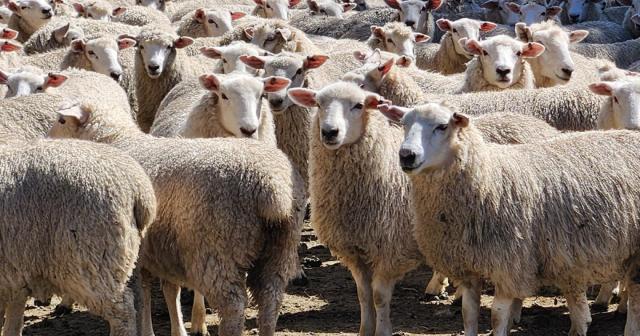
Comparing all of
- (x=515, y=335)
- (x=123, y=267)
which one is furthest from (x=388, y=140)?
(x=123, y=267)

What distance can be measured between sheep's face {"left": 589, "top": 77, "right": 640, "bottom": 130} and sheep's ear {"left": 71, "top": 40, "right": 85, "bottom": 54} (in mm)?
4494

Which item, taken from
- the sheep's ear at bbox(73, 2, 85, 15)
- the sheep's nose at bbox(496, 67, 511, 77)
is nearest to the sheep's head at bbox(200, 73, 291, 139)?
the sheep's nose at bbox(496, 67, 511, 77)

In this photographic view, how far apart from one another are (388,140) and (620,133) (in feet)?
4.24

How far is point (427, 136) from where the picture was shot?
6.13 metres

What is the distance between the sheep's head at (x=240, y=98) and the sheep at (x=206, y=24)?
4.66 metres

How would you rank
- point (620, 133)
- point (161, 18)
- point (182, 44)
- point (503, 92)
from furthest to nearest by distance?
point (161, 18)
point (182, 44)
point (503, 92)
point (620, 133)

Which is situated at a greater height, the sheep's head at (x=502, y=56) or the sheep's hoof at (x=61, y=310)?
the sheep's head at (x=502, y=56)

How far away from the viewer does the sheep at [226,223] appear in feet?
19.8

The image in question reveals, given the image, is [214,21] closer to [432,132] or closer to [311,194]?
[311,194]

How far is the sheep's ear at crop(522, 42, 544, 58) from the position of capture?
9.33 m

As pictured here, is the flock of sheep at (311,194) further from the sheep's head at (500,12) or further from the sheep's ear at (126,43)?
the sheep's head at (500,12)

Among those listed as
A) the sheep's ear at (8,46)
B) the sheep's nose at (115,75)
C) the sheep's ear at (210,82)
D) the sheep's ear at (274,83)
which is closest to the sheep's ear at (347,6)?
the sheep's nose at (115,75)

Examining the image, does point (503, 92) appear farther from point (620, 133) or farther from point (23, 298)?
point (23, 298)

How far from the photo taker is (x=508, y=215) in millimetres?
6164
